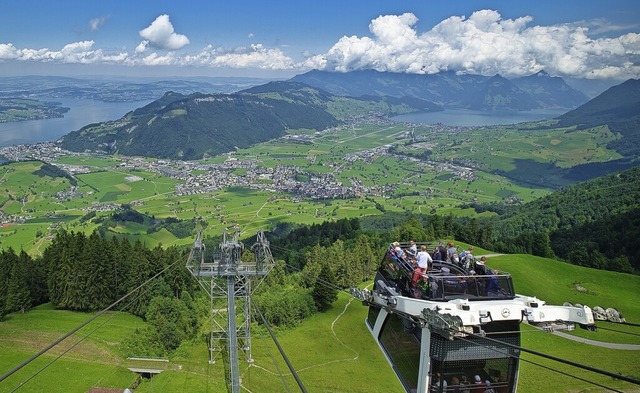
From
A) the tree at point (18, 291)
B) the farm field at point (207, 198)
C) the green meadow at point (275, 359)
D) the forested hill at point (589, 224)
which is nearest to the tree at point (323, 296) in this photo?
the green meadow at point (275, 359)

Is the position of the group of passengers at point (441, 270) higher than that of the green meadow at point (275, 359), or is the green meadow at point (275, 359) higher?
the group of passengers at point (441, 270)

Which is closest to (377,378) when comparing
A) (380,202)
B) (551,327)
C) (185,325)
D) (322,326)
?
(322,326)

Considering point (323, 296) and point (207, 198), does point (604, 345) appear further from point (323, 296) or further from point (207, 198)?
point (207, 198)

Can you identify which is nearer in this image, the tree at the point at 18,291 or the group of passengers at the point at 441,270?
the group of passengers at the point at 441,270

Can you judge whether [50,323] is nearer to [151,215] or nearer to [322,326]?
[322,326]

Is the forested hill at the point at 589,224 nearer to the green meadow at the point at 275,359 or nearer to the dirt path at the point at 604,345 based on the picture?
the green meadow at the point at 275,359

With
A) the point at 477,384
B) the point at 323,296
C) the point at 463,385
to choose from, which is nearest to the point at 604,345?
the point at 323,296

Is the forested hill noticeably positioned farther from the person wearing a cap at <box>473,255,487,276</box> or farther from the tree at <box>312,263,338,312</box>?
the person wearing a cap at <box>473,255,487,276</box>
